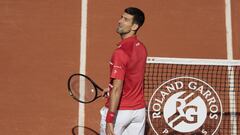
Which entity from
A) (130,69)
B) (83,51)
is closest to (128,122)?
(130,69)

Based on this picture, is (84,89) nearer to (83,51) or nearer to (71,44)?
(83,51)

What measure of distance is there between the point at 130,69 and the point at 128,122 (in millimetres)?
600

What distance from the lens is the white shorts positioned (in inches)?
214

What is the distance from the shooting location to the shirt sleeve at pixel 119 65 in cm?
520

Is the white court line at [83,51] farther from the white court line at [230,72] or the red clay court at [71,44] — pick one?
the white court line at [230,72]

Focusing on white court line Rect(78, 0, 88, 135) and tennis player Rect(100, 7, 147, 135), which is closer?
tennis player Rect(100, 7, 147, 135)

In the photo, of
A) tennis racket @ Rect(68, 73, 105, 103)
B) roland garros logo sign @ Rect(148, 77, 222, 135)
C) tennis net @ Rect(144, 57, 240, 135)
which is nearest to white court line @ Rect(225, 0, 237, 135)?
tennis net @ Rect(144, 57, 240, 135)

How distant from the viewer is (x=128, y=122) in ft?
18.1

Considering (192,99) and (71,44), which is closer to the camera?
(192,99)

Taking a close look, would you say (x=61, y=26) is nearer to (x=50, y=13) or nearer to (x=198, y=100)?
(x=50, y=13)

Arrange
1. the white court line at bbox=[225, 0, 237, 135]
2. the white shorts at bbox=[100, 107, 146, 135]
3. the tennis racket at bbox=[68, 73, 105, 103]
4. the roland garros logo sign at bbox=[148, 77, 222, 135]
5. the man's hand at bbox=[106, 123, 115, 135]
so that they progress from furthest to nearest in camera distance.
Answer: the white court line at bbox=[225, 0, 237, 135]
the roland garros logo sign at bbox=[148, 77, 222, 135]
the tennis racket at bbox=[68, 73, 105, 103]
the white shorts at bbox=[100, 107, 146, 135]
the man's hand at bbox=[106, 123, 115, 135]

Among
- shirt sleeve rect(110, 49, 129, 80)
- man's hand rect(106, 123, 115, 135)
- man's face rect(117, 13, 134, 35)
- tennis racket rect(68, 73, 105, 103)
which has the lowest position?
man's hand rect(106, 123, 115, 135)

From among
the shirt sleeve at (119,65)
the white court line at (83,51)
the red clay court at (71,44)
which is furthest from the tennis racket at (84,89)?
the shirt sleeve at (119,65)

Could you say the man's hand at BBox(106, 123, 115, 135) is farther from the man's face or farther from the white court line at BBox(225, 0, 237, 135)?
the white court line at BBox(225, 0, 237, 135)
